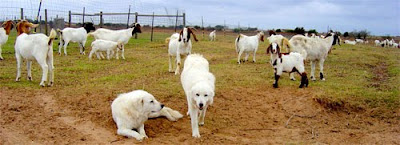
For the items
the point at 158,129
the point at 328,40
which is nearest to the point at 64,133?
the point at 158,129

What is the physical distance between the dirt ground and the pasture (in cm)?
2

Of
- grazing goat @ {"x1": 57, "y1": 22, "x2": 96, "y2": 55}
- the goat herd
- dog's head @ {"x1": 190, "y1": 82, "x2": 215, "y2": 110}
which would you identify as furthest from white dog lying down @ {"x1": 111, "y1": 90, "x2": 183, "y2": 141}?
grazing goat @ {"x1": 57, "y1": 22, "x2": 96, "y2": 55}

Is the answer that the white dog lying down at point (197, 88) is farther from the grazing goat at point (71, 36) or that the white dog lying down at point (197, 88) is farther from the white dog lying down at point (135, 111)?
the grazing goat at point (71, 36)

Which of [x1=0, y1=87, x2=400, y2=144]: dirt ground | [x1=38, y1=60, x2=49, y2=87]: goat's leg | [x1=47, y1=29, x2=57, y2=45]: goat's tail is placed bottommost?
[x1=0, y1=87, x2=400, y2=144]: dirt ground

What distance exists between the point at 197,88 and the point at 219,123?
6.16 ft

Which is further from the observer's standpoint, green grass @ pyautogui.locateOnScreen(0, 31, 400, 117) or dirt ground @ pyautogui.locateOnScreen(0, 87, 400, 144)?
green grass @ pyautogui.locateOnScreen(0, 31, 400, 117)

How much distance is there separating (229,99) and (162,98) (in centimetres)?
168

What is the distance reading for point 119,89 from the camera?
977 cm

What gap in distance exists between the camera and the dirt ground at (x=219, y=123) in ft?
22.1

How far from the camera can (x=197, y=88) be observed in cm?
645

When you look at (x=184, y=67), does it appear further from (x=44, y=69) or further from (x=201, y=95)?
(x=44, y=69)

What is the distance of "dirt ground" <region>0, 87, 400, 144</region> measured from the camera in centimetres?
674

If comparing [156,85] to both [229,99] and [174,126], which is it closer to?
[229,99]

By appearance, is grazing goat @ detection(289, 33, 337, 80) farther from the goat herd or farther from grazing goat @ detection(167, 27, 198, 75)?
grazing goat @ detection(167, 27, 198, 75)
